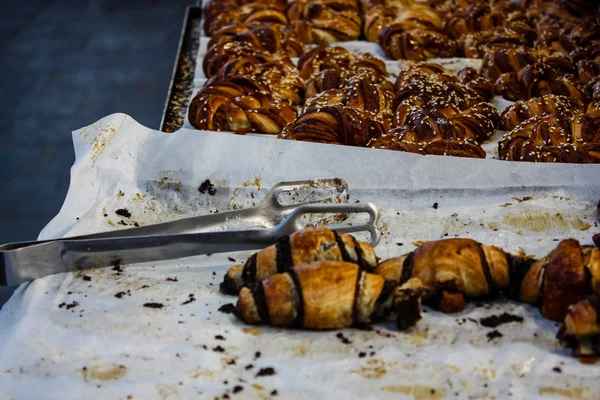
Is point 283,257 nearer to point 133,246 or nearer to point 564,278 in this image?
point 133,246

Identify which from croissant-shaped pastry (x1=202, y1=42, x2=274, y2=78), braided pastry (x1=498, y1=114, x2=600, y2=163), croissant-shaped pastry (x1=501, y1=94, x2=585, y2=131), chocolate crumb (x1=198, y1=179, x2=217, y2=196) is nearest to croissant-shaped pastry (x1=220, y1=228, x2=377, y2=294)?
chocolate crumb (x1=198, y1=179, x2=217, y2=196)

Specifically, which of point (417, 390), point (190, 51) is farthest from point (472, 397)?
point (190, 51)

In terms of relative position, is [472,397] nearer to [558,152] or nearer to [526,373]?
[526,373]

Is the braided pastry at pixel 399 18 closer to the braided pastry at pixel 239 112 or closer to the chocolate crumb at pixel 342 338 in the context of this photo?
the braided pastry at pixel 239 112

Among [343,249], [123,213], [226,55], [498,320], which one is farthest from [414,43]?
[498,320]

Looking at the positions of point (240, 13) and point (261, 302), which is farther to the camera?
point (240, 13)
